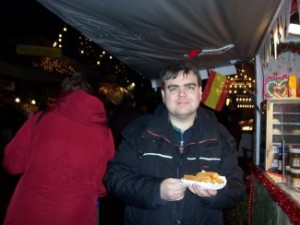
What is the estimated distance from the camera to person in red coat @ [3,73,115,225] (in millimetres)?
2783

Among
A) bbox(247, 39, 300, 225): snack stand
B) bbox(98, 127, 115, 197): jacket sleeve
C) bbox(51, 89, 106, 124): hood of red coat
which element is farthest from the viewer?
bbox(247, 39, 300, 225): snack stand

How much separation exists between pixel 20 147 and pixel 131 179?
1160mm

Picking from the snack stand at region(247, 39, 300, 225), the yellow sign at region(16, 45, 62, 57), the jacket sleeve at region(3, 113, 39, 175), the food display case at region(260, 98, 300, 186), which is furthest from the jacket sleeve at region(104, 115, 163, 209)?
the yellow sign at region(16, 45, 62, 57)

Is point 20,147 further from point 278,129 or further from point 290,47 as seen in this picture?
point 290,47

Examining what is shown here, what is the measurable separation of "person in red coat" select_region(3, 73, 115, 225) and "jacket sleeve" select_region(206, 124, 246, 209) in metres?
1.18

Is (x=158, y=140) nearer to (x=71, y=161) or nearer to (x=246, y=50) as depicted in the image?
(x=71, y=161)

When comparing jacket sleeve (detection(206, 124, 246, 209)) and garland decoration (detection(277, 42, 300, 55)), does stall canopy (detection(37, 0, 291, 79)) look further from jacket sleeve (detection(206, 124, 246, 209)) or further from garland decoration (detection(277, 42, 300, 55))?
jacket sleeve (detection(206, 124, 246, 209))

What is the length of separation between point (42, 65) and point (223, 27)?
13.1 m

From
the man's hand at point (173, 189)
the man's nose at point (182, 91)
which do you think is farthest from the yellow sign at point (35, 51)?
the man's hand at point (173, 189)

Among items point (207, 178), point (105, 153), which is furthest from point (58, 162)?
point (207, 178)

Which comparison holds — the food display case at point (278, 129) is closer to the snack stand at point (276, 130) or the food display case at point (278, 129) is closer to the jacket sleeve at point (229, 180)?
the snack stand at point (276, 130)

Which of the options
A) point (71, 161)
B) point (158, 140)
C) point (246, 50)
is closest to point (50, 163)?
point (71, 161)

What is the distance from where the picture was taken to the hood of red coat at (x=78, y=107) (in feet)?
9.52

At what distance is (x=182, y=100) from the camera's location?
2.39 metres
